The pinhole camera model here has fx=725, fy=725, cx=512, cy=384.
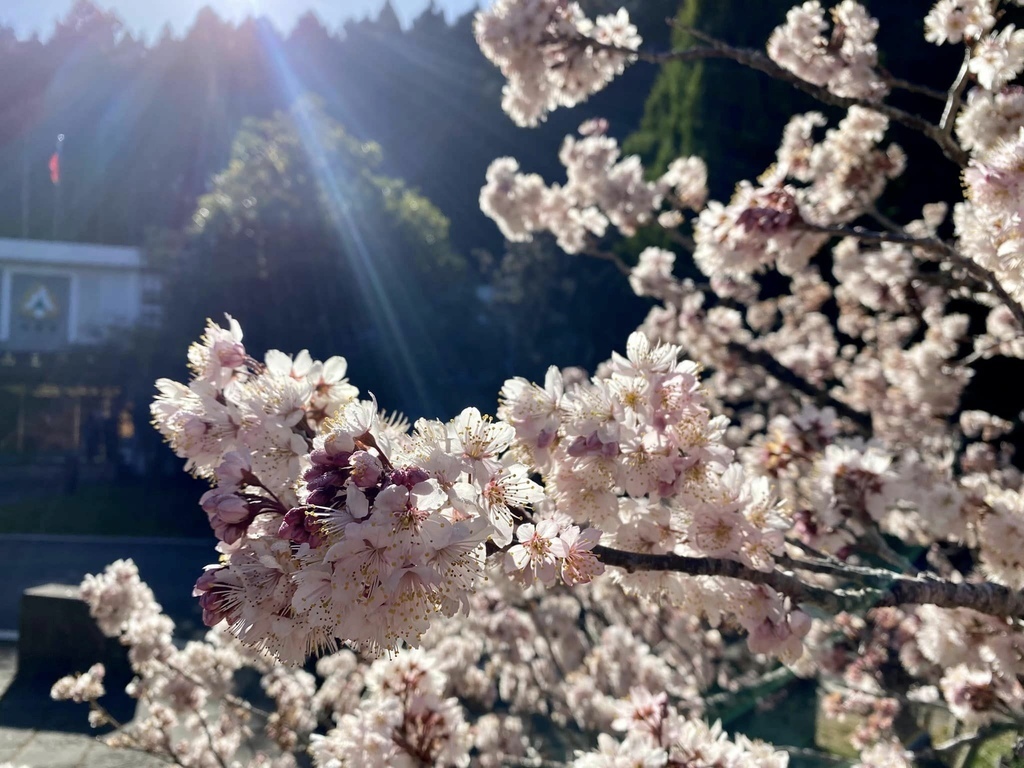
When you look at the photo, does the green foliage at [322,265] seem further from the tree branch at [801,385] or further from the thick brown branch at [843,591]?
the thick brown branch at [843,591]

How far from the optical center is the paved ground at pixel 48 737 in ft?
11.0

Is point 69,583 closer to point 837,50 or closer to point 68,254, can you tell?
point 837,50

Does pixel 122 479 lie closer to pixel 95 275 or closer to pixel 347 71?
pixel 95 275

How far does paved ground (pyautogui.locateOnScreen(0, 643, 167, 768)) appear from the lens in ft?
11.0

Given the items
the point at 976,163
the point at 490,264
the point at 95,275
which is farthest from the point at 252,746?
the point at 490,264

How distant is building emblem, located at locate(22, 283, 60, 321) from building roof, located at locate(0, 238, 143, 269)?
570mm

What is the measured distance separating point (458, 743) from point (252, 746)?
230 cm

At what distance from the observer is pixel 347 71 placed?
32156 mm

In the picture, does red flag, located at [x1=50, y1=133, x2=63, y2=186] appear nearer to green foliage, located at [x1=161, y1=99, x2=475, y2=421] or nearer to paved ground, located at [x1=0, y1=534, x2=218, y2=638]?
green foliage, located at [x1=161, y1=99, x2=475, y2=421]

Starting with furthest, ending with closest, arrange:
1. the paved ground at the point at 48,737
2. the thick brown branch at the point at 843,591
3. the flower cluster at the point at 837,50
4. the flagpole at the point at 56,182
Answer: the flagpole at the point at 56,182
the paved ground at the point at 48,737
the flower cluster at the point at 837,50
the thick brown branch at the point at 843,591

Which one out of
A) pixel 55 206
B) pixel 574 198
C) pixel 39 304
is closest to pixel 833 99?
pixel 574 198

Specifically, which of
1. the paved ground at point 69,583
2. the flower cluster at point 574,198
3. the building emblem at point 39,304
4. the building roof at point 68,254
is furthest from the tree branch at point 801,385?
the building emblem at point 39,304

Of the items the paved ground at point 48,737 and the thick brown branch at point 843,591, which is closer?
the thick brown branch at point 843,591

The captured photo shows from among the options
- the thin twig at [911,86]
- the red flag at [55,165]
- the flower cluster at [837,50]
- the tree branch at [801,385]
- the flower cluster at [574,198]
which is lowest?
the red flag at [55,165]
